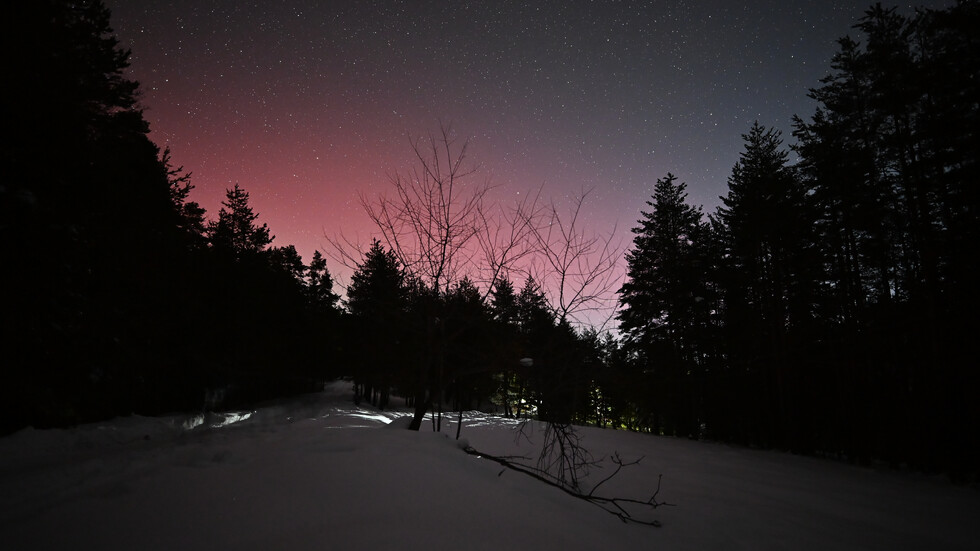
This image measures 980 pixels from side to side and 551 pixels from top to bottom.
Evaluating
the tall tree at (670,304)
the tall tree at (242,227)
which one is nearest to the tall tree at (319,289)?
the tall tree at (242,227)

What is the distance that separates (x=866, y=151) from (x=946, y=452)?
9.60m

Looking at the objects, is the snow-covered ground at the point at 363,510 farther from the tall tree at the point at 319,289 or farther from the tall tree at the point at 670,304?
the tall tree at the point at 319,289

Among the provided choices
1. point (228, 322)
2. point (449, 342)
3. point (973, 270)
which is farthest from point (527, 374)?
point (228, 322)

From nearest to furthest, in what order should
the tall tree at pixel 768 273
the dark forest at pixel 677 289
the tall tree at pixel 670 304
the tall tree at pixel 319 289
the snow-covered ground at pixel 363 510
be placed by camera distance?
the snow-covered ground at pixel 363 510 → the dark forest at pixel 677 289 → the tall tree at pixel 768 273 → the tall tree at pixel 670 304 → the tall tree at pixel 319 289

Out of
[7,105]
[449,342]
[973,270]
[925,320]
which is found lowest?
[449,342]

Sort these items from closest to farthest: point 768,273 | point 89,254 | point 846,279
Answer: point 89,254, point 846,279, point 768,273

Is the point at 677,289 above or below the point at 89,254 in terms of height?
above

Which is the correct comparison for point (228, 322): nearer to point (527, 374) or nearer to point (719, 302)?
point (527, 374)

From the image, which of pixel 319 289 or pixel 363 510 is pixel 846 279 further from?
pixel 319 289

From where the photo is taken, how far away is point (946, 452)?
10.0 metres

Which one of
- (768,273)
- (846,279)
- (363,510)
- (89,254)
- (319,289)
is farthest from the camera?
(319,289)

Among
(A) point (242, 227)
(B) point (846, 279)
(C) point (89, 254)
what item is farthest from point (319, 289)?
(B) point (846, 279)

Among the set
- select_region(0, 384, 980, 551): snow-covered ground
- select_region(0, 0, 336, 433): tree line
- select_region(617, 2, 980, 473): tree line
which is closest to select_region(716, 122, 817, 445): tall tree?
select_region(617, 2, 980, 473): tree line

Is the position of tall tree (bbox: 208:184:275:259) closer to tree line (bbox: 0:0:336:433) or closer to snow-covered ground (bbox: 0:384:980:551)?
tree line (bbox: 0:0:336:433)
